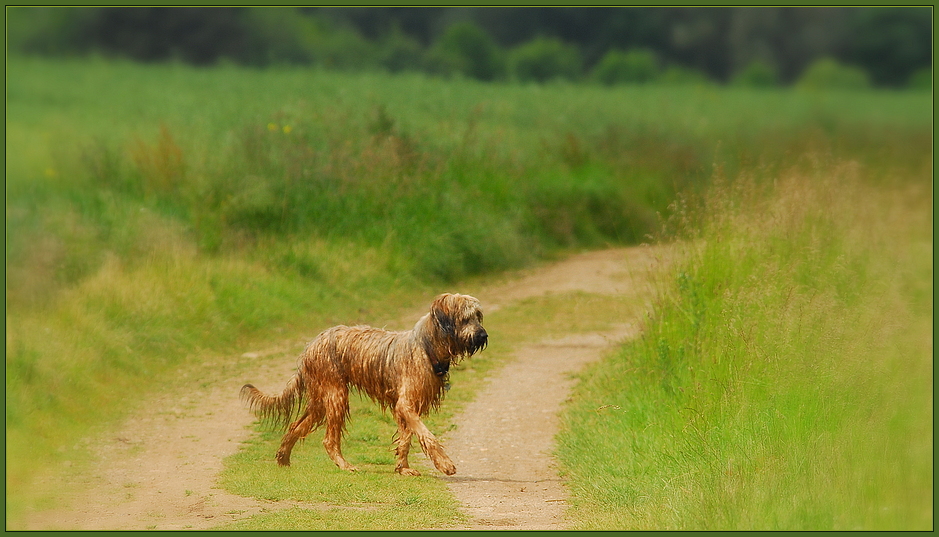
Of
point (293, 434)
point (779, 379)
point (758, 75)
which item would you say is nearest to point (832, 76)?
point (758, 75)

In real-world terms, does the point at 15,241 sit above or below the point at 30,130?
below

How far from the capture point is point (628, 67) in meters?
11.8

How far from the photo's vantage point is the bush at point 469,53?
61.1 ft

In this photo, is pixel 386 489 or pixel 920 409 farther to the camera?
pixel 386 489

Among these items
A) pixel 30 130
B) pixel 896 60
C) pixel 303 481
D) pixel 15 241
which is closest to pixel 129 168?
pixel 30 130

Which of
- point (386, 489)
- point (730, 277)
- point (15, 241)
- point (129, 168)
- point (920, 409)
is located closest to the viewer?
point (920, 409)

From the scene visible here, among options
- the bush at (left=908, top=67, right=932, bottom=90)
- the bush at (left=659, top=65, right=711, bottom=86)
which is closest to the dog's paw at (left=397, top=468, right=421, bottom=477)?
the bush at (left=659, top=65, right=711, bottom=86)

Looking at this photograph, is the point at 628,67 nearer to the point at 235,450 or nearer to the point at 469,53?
the point at 235,450

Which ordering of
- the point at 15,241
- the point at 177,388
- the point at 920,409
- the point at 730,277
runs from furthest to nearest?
the point at 15,241 < the point at 177,388 < the point at 730,277 < the point at 920,409

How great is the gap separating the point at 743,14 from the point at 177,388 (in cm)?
713

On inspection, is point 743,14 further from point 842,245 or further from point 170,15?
point 170,15

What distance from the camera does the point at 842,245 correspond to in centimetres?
958

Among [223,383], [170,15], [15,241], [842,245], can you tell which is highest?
[170,15]

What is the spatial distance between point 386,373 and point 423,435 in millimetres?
701
